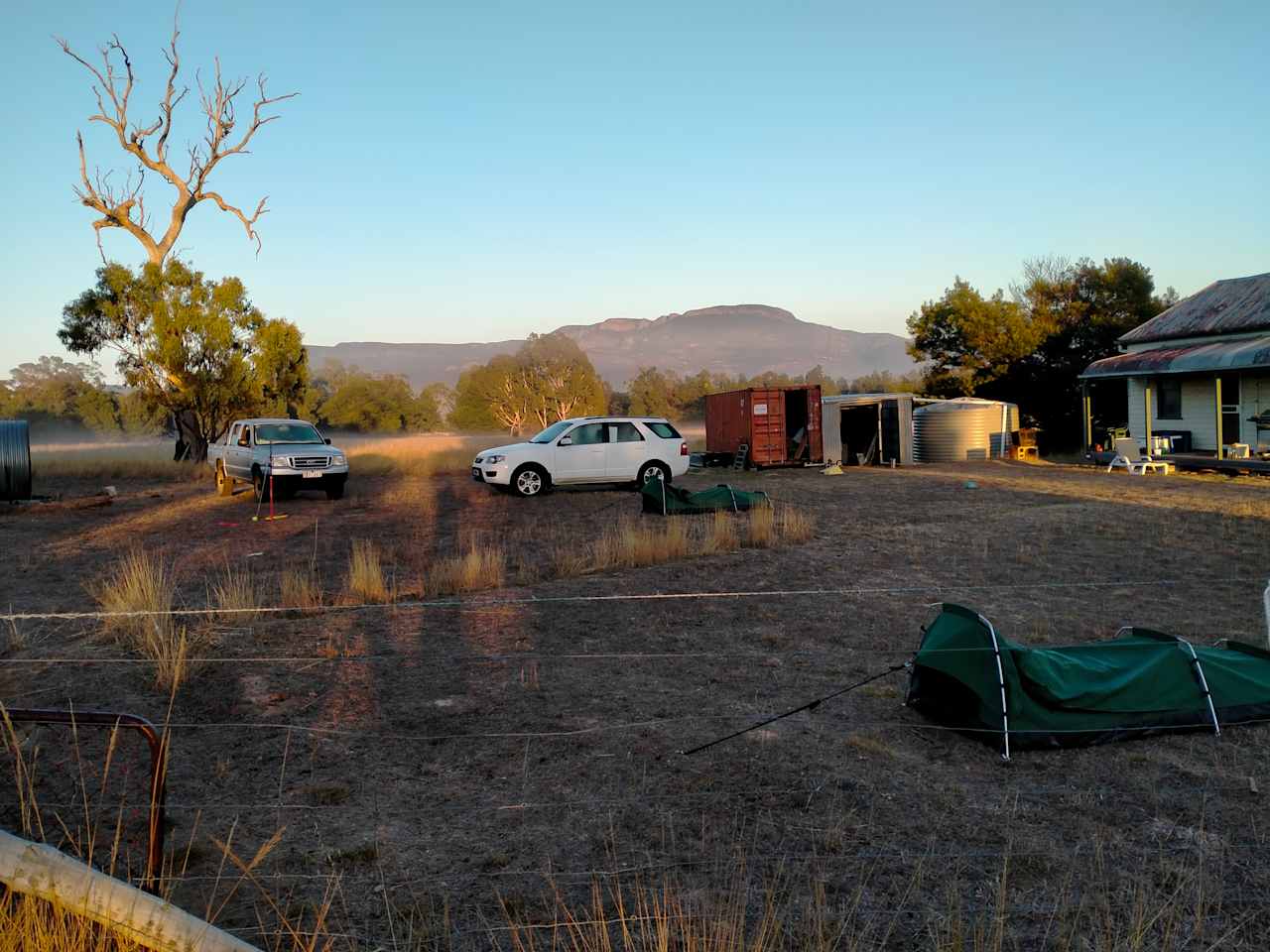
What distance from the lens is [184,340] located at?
31812mm

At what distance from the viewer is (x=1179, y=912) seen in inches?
142

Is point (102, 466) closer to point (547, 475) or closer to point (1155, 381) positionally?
point (547, 475)

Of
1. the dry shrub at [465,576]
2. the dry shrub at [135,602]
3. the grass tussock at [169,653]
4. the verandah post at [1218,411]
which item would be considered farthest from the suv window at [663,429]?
the grass tussock at [169,653]

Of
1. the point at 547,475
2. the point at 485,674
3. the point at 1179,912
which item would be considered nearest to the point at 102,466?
the point at 547,475

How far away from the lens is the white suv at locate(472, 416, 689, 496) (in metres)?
20.3

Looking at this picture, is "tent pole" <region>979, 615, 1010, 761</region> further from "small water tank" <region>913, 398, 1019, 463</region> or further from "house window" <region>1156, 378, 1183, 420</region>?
"small water tank" <region>913, 398, 1019, 463</region>

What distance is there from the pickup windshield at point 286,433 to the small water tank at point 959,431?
18238 millimetres

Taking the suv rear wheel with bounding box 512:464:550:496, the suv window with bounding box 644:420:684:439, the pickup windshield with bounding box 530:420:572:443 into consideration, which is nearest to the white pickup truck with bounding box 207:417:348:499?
the suv rear wheel with bounding box 512:464:550:496

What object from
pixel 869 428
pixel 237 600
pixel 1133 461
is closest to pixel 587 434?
pixel 237 600

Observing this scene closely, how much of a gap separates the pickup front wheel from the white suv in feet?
19.0

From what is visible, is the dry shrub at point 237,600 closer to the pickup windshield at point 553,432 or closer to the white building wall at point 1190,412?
the pickup windshield at point 553,432

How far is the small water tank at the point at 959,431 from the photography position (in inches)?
1206

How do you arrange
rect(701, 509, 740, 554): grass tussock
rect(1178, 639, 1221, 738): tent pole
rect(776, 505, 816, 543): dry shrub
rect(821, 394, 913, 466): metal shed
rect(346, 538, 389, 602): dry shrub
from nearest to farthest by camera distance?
rect(1178, 639, 1221, 738): tent pole → rect(346, 538, 389, 602): dry shrub → rect(701, 509, 740, 554): grass tussock → rect(776, 505, 816, 543): dry shrub → rect(821, 394, 913, 466): metal shed

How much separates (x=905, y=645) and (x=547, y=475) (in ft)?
44.5
